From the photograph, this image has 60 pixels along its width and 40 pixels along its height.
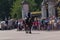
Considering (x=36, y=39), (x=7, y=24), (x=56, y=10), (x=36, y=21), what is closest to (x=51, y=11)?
(x=56, y=10)

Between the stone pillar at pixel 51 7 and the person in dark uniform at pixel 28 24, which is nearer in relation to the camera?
the person in dark uniform at pixel 28 24

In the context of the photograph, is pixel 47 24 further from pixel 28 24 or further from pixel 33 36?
pixel 33 36

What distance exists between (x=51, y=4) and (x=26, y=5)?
7.21m

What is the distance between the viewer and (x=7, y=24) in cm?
5038

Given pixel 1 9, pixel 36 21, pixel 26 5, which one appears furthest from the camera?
pixel 1 9

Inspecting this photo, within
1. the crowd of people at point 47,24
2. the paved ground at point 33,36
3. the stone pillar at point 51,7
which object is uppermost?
the stone pillar at point 51,7

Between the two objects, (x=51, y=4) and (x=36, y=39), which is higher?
(x=51, y=4)

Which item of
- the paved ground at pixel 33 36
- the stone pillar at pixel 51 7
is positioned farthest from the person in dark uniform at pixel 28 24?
the stone pillar at pixel 51 7

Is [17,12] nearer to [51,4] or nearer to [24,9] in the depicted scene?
[24,9]

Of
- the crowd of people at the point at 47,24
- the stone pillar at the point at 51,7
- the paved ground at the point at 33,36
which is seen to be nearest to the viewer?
the paved ground at the point at 33,36

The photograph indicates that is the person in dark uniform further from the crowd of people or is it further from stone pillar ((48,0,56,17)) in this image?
stone pillar ((48,0,56,17))

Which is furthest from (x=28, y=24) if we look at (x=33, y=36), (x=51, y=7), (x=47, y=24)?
(x=51, y=7)

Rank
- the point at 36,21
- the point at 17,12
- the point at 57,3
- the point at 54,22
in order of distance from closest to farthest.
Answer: the point at 54,22, the point at 36,21, the point at 57,3, the point at 17,12

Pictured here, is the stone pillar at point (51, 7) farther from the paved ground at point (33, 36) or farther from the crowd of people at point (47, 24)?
the paved ground at point (33, 36)
